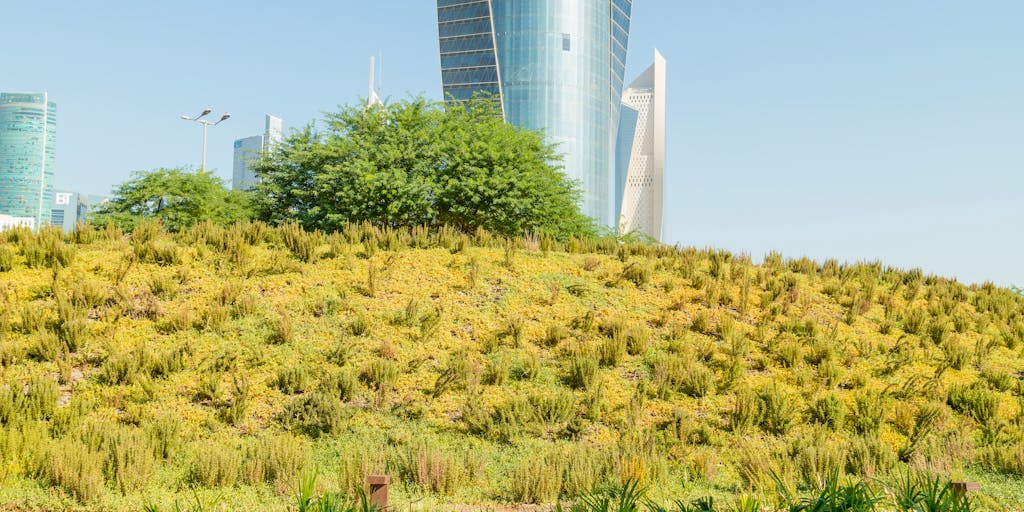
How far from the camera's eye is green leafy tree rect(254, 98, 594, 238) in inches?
1141

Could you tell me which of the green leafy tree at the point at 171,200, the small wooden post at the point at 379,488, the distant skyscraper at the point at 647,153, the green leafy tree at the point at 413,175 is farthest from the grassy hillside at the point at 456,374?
the distant skyscraper at the point at 647,153

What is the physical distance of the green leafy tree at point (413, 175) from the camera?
28984mm

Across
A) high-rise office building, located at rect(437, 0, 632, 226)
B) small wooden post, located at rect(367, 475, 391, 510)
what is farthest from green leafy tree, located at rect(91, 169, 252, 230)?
high-rise office building, located at rect(437, 0, 632, 226)

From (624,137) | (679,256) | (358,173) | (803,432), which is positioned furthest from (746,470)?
(624,137)

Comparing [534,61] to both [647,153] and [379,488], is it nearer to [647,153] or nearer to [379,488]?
[647,153]

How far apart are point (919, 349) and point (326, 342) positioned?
12.6 metres

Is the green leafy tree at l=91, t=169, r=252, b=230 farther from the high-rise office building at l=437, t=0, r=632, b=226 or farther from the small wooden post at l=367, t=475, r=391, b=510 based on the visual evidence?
the high-rise office building at l=437, t=0, r=632, b=226

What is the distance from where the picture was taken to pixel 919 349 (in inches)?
649

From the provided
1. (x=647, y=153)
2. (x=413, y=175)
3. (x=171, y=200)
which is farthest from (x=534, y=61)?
(x=413, y=175)

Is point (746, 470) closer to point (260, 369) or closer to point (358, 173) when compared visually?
point (260, 369)

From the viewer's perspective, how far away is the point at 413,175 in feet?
97.2

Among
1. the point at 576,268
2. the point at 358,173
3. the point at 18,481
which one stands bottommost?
the point at 18,481

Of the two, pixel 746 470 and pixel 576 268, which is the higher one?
pixel 576 268

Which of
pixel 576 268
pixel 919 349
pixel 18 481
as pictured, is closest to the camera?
pixel 18 481
